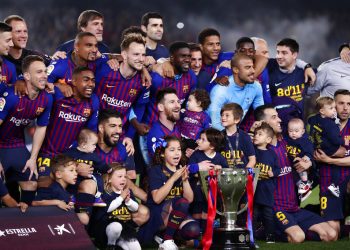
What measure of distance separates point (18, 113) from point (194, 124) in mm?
1663

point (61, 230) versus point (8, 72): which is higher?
point (8, 72)

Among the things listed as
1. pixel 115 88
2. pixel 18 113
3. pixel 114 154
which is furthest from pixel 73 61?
pixel 114 154

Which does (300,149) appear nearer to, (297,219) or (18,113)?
(297,219)

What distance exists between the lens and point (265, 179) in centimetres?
684

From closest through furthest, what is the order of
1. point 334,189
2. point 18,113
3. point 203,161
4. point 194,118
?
1. point 18,113
2. point 203,161
3. point 194,118
4. point 334,189

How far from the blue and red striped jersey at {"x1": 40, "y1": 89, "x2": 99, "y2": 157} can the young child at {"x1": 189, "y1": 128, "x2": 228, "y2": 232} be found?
35.8 inches

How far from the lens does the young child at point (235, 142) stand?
265 inches

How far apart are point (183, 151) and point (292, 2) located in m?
10.6

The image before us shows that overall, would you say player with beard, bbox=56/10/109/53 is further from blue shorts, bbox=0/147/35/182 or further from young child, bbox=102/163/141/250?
young child, bbox=102/163/141/250

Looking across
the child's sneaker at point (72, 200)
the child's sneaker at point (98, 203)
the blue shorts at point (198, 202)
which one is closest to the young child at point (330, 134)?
the blue shorts at point (198, 202)

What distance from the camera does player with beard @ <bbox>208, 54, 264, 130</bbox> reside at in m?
7.19

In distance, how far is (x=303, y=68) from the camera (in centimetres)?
775

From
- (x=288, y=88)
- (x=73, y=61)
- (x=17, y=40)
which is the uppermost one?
(x=17, y=40)

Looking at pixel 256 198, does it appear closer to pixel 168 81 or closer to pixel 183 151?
pixel 183 151
